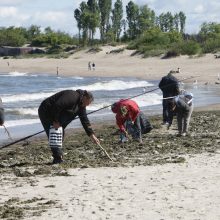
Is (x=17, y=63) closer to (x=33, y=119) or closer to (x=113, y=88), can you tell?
(x=113, y=88)

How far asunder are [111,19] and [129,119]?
10086 cm

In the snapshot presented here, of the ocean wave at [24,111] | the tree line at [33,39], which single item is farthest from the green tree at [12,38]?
the ocean wave at [24,111]

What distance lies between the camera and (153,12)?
112 meters

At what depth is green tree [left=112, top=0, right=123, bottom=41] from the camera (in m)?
109

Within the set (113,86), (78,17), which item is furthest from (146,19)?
(113,86)

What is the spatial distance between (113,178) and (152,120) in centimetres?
894

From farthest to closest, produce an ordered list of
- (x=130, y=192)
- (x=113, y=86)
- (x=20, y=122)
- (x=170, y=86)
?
(x=113, y=86), (x=20, y=122), (x=170, y=86), (x=130, y=192)

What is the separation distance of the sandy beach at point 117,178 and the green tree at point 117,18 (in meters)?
94.3

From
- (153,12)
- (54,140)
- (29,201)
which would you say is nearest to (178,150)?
(54,140)

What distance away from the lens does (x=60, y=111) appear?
9664 millimetres

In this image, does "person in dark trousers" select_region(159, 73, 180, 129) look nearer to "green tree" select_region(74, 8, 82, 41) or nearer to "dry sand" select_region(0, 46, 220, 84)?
"dry sand" select_region(0, 46, 220, 84)

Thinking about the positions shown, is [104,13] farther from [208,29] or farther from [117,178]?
[117,178]

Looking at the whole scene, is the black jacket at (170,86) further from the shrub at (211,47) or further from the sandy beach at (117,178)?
the shrub at (211,47)

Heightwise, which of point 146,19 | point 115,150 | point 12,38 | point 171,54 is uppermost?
point 146,19
